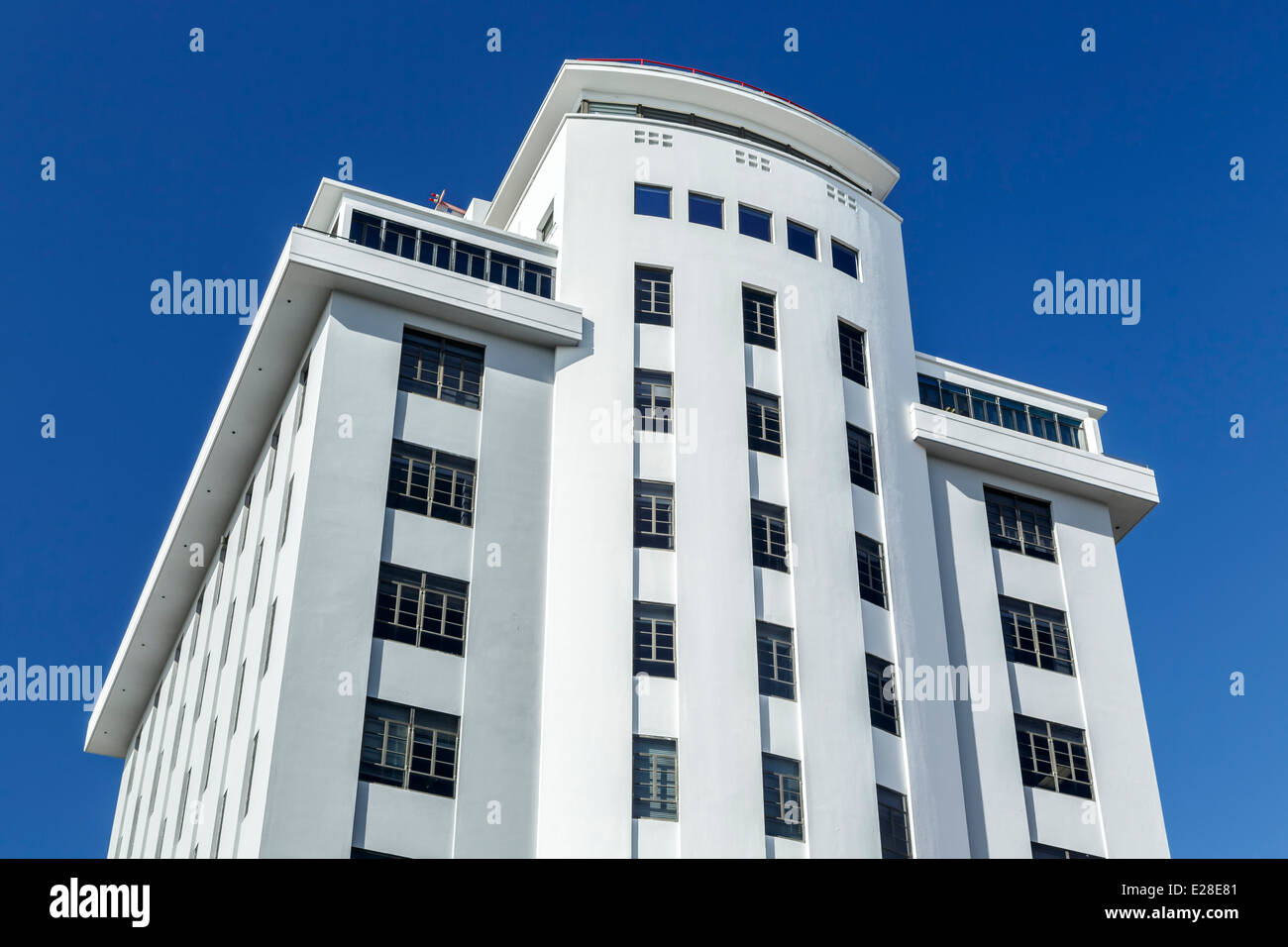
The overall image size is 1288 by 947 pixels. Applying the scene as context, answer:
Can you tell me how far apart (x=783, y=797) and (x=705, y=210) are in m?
16.9

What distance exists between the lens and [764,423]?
38438 mm

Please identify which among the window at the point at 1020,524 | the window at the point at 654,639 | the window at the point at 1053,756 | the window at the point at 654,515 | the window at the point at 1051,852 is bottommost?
the window at the point at 1051,852

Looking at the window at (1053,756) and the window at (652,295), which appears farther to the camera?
the window at (652,295)

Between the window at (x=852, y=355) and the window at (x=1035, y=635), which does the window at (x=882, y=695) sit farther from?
the window at (x=852, y=355)

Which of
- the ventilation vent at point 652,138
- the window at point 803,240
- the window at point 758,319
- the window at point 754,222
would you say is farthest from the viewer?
the ventilation vent at point 652,138

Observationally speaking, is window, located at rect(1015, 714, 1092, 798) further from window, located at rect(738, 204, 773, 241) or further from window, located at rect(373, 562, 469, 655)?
window, located at rect(373, 562, 469, 655)

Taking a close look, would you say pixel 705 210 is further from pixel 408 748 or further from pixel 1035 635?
pixel 408 748

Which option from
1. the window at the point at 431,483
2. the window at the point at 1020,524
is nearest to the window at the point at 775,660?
the window at the point at 431,483

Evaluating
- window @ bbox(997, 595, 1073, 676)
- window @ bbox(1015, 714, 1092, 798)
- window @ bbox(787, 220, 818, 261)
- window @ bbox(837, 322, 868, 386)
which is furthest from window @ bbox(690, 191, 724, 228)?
window @ bbox(1015, 714, 1092, 798)

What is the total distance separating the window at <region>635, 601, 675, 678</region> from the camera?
33906 millimetres

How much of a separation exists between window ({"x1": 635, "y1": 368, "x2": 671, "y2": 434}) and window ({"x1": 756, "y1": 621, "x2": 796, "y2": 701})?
587 centimetres

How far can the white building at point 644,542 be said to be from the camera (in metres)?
32.1

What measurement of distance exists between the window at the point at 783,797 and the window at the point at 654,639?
3.08 meters

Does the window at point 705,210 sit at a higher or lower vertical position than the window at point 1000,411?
higher
